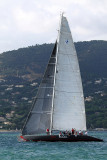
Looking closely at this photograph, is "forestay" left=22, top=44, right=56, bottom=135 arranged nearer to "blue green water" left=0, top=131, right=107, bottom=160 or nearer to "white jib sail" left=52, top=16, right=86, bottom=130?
"white jib sail" left=52, top=16, right=86, bottom=130

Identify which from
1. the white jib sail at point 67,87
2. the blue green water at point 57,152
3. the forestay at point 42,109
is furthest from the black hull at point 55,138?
the white jib sail at point 67,87

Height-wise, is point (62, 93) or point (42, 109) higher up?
point (62, 93)

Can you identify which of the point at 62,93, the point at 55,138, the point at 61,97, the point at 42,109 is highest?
the point at 62,93

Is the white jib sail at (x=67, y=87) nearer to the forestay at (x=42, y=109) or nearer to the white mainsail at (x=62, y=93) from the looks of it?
the white mainsail at (x=62, y=93)

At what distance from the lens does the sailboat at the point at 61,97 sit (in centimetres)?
5738

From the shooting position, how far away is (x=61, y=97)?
57875 millimetres

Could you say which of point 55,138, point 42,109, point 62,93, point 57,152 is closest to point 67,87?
point 62,93

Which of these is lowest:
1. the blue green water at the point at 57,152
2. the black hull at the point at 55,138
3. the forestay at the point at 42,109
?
the blue green water at the point at 57,152

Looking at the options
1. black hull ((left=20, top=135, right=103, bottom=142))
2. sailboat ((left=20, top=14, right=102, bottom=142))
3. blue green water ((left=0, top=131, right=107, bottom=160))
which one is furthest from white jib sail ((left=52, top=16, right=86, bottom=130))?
blue green water ((left=0, top=131, right=107, bottom=160))

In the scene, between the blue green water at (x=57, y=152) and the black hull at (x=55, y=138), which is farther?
the black hull at (x=55, y=138)

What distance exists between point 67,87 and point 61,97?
1400 mm

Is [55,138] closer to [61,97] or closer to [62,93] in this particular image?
[61,97]

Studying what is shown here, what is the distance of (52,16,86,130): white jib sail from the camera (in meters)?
57.8

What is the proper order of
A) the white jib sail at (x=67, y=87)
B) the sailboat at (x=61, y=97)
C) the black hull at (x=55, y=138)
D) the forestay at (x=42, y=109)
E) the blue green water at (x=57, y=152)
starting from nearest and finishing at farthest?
the blue green water at (x=57, y=152)
the black hull at (x=55, y=138)
the forestay at (x=42, y=109)
the sailboat at (x=61, y=97)
the white jib sail at (x=67, y=87)
